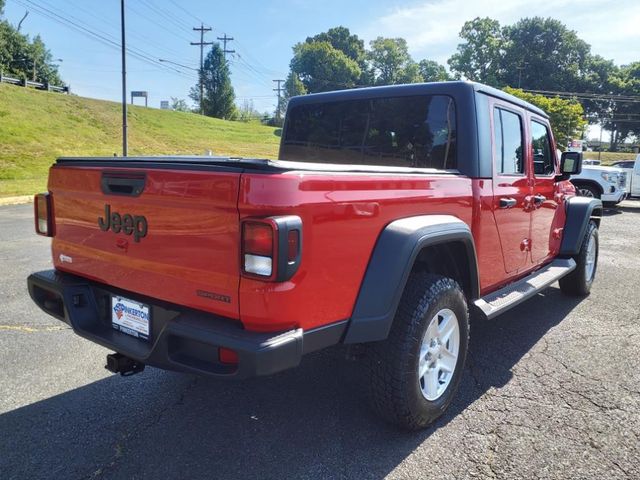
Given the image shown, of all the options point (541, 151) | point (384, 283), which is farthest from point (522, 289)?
point (384, 283)

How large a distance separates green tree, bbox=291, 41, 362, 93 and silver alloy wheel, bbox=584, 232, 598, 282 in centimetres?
9339

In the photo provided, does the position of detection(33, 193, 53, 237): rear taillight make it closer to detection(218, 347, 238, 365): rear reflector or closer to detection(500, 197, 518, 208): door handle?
detection(218, 347, 238, 365): rear reflector

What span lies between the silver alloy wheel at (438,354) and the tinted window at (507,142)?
49.9 inches

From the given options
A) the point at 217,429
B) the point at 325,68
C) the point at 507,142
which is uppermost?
the point at 325,68

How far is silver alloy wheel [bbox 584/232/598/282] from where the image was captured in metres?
5.52

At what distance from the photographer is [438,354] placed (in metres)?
2.84

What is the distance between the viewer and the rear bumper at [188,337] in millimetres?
1968

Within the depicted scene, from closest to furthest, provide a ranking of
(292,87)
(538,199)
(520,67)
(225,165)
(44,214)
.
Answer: (225,165), (44,214), (538,199), (520,67), (292,87)

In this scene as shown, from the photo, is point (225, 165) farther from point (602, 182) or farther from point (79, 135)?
point (79, 135)

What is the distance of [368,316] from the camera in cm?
234

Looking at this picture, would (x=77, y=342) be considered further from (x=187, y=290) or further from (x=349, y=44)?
(x=349, y=44)

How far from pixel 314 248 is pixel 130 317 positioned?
1.10 m

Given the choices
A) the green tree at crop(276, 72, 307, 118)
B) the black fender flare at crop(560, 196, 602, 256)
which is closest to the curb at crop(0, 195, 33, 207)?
the black fender flare at crop(560, 196, 602, 256)

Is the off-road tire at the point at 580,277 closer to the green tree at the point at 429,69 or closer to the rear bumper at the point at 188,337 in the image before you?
the rear bumper at the point at 188,337
